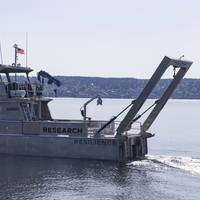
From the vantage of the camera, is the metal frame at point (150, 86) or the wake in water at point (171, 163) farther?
the metal frame at point (150, 86)

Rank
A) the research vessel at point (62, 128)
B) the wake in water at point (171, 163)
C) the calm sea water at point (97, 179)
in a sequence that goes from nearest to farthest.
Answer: the calm sea water at point (97, 179), the wake in water at point (171, 163), the research vessel at point (62, 128)

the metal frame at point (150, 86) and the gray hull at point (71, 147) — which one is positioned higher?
the metal frame at point (150, 86)

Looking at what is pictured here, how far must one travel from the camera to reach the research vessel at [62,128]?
133ft

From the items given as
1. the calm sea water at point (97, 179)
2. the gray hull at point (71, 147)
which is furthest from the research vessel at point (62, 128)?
the calm sea water at point (97, 179)

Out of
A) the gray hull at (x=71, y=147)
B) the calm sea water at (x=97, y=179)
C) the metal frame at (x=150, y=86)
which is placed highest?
the metal frame at (x=150, y=86)

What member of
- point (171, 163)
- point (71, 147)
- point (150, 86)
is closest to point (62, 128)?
point (71, 147)

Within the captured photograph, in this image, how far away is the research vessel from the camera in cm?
4041

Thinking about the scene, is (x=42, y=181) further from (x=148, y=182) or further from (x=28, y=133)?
(x=28, y=133)

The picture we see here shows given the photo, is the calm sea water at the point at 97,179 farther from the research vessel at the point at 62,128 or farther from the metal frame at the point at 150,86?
the metal frame at the point at 150,86

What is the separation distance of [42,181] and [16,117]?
12601mm

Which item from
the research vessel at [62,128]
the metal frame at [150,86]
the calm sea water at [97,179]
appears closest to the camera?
the calm sea water at [97,179]

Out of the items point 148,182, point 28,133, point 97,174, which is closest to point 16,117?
point 28,133

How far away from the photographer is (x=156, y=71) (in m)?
39.7

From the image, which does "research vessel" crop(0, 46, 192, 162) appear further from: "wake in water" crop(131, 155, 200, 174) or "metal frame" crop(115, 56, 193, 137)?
"wake in water" crop(131, 155, 200, 174)
